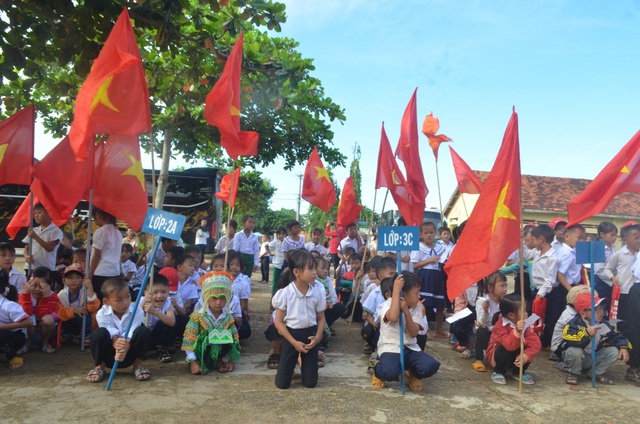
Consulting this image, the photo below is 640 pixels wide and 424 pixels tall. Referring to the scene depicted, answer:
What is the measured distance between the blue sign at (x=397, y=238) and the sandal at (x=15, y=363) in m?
3.68

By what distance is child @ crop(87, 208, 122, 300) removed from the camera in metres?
5.38

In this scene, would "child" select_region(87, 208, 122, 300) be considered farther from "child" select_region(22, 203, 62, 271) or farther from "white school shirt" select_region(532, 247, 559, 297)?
"white school shirt" select_region(532, 247, 559, 297)

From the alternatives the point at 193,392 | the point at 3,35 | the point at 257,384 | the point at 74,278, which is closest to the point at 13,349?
the point at 74,278

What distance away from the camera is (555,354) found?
582 centimetres

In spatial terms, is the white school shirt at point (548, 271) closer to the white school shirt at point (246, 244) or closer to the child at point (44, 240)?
the white school shirt at point (246, 244)

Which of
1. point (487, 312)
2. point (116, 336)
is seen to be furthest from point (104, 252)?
point (487, 312)

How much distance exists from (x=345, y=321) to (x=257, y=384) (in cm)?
362

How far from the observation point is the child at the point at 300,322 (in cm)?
442

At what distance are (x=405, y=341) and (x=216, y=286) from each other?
192 centimetres

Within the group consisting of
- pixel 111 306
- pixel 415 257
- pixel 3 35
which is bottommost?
pixel 111 306

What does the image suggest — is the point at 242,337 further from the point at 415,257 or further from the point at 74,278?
the point at 415,257

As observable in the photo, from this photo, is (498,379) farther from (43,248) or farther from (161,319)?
(43,248)

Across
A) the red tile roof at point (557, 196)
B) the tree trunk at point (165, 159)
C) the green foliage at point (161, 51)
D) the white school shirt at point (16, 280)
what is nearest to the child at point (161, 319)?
the white school shirt at point (16, 280)

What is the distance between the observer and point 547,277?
600 centimetres
